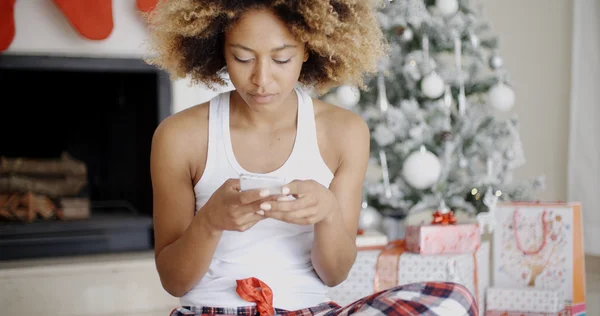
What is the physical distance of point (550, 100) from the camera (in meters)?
3.30

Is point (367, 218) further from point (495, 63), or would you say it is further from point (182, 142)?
point (182, 142)

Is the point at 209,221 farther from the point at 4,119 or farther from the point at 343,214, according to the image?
the point at 4,119

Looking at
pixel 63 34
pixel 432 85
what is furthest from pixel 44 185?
pixel 432 85

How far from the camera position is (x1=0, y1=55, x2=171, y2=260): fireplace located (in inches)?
86.1

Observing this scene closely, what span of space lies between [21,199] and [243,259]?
142 cm

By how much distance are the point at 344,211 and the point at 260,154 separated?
179 millimetres

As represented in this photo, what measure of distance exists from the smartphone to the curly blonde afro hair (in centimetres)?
26

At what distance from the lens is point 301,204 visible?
0.93 meters

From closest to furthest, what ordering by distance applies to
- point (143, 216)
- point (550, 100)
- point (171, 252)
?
point (171, 252)
point (143, 216)
point (550, 100)

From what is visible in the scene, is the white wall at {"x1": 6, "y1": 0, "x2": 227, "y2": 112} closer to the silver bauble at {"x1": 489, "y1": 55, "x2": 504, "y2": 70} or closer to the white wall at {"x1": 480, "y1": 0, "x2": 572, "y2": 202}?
the silver bauble at {"x1": 489, "y1": 55, "x2": 504, "y2": 70}

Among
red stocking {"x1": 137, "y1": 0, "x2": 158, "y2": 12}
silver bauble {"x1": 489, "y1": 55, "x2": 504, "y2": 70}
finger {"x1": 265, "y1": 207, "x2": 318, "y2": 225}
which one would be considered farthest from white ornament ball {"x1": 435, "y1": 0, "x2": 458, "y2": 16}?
finger {"x1": 265, "y1": 207, "x2": 318, "y2": 225}

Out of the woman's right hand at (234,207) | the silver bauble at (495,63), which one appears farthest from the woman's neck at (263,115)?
the silver bauble at (495,63)

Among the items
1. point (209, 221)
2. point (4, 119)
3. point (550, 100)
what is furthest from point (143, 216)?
point (550, 100)

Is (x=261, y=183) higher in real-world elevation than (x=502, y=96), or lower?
lower
